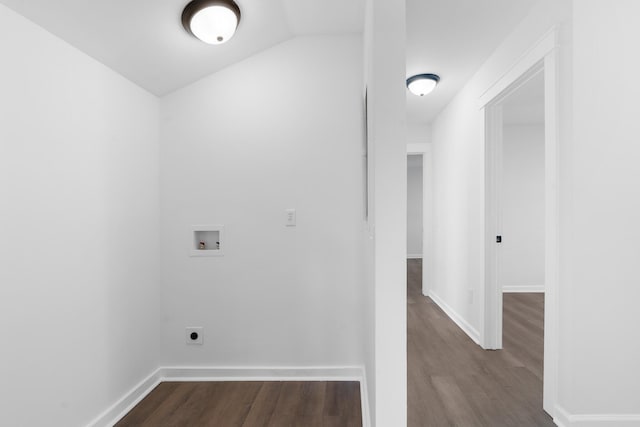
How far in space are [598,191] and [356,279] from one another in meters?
1.48

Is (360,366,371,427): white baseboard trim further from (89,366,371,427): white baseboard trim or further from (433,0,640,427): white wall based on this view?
(433,0,640,427): white wall

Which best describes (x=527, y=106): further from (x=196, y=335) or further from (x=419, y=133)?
(x=196, y=335)

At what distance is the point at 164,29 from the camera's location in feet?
5.87

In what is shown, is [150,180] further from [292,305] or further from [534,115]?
[534,115]

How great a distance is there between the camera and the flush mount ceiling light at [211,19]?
1703 mm

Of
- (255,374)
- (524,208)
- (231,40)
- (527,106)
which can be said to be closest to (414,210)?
(524,208)

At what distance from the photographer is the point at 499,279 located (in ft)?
9.36

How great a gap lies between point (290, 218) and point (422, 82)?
186cm

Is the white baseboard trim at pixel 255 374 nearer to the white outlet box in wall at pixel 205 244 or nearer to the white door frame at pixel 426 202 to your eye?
the white outlet box in wall at pixel 205 244

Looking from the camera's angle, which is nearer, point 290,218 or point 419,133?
point 290,218

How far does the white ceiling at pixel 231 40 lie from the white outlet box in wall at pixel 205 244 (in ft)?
3.36

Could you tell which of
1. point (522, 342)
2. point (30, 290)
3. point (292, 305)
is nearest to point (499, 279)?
point (522, 342)

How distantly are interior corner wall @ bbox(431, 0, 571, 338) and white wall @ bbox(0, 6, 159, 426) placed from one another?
2.63 meters

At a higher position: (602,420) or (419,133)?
(419,133)
